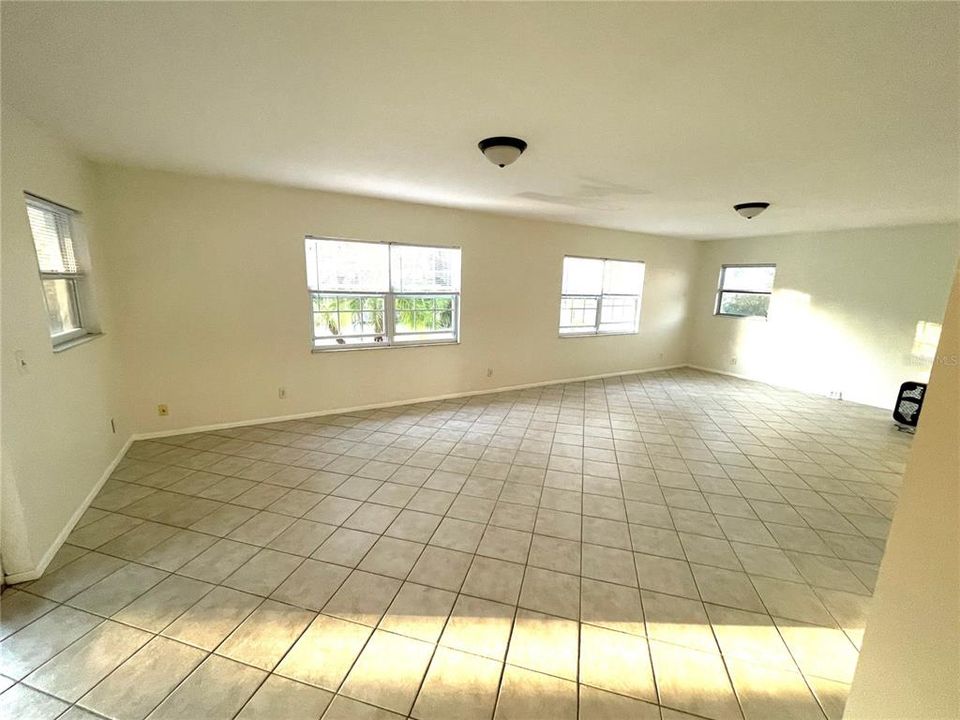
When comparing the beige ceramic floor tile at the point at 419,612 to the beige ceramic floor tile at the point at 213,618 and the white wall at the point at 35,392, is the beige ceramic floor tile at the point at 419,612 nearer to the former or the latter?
the beige ceramic floor tile at the point at 213,618

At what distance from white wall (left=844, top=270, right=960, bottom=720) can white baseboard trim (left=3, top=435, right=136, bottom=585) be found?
3384mm

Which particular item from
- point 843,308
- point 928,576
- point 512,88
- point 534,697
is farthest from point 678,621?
point 843,308

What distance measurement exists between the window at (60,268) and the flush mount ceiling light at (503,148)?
2598 mm

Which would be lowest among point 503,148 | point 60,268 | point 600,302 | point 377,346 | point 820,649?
point 820,649

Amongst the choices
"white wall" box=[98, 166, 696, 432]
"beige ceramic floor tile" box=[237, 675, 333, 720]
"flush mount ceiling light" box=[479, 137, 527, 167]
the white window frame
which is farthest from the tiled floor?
the white window frame

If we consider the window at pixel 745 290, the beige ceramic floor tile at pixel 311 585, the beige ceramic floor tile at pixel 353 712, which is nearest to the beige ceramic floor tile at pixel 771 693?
the beige ceramic floor tile at pixel 353 712

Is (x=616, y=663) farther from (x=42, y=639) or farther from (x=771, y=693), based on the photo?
(x=42, y=639)

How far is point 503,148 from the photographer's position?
2.21m

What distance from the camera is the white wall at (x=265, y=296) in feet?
10.7

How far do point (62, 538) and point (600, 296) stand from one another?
6275 millimetres

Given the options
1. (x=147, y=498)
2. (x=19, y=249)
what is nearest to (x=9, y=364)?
(x=19, y=249)

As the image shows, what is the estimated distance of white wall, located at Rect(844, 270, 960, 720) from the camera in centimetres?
78

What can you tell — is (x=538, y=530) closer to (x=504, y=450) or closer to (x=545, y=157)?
(x=504, y=450)

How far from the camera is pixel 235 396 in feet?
12.4
